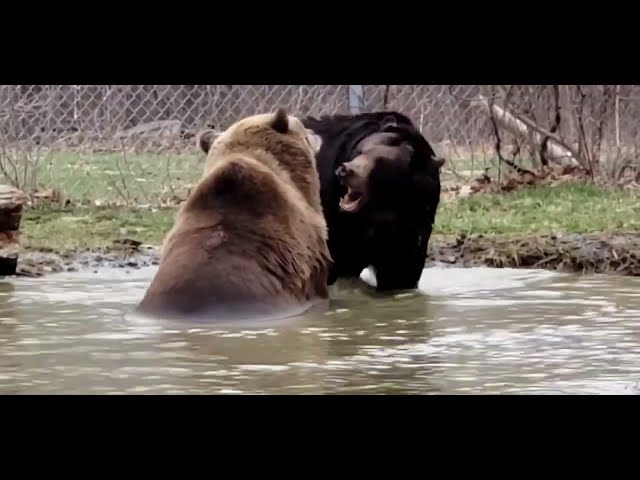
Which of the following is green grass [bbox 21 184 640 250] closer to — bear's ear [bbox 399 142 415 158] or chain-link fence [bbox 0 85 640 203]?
chain-link fence [bbox 0 85 640 203]

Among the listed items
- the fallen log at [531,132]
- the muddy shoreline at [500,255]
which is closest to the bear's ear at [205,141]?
the muddy shoreline at [500,255]

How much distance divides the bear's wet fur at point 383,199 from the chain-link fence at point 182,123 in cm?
162

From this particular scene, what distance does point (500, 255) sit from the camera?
6.90m

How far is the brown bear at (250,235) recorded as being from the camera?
16.9 ft

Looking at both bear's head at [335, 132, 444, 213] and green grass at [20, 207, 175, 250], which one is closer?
bear's head at [335, 132, 444, 213]

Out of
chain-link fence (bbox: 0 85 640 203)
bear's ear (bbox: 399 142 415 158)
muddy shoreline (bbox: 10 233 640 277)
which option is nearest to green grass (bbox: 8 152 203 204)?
chain-link fence (bbox: 0 85 640 203)

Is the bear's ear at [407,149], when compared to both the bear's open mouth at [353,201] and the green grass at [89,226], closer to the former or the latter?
the bear's open mouth at [353,201]

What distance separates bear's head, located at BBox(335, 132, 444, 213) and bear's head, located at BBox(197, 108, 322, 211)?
6.5 inches

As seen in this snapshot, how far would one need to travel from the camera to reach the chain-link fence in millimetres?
7930

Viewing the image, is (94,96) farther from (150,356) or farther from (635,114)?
(150,356)

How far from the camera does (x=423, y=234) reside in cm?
613

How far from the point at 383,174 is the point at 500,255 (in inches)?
45.1

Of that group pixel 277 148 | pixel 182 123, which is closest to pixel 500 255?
pixel 277 148
